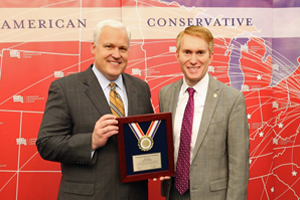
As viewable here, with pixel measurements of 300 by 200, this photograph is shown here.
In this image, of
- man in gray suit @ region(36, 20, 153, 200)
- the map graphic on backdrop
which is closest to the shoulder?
man in gray suit @ region(36, 20, 153, 200)

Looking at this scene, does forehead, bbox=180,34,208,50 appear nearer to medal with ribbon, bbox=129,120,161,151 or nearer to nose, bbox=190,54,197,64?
nose, bbox=190,54,197,64

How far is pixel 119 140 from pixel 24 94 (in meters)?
1.85

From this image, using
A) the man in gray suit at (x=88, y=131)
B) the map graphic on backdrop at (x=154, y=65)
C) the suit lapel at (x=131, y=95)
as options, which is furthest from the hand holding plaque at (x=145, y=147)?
the map graphic on backdrop at (x=154, y=65)

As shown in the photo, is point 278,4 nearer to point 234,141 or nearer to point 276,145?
point 276,145

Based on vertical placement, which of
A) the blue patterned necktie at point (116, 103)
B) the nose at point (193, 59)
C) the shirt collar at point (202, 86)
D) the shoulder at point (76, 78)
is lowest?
the blue patterned necktie at point (116, 103)

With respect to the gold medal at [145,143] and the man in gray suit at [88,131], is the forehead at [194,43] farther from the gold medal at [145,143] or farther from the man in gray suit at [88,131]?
the gold medal at [145,143]

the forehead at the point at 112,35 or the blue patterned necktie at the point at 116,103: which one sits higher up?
the forehead at the point at 112,35

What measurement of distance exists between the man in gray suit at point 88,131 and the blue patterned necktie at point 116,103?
35 mm

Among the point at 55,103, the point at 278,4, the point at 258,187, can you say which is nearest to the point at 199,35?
the point at 55,103

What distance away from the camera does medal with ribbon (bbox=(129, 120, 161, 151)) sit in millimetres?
1744

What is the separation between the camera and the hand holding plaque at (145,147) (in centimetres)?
172

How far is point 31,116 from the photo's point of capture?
3105 mm

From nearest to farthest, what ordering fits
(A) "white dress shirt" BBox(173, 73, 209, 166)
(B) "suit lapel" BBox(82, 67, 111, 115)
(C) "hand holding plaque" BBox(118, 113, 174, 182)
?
(C) "hand holding plaque" BBox(118, 113, 174, 182) → (B) "suit lapel" BBox(82, 67, 111, 115) → (A) "white dress shirt" BBox(173, 73, 209, 166)

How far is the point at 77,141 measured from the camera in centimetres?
173
